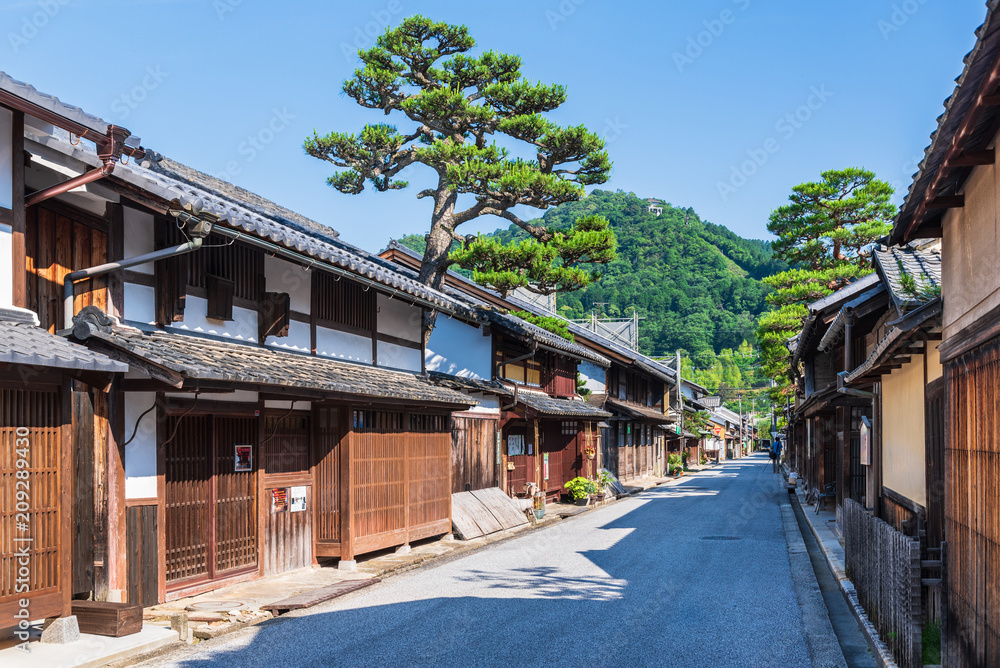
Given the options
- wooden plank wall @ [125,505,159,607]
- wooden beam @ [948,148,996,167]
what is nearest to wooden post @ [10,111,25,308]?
wooden plank wall @ [125,505,159,607]

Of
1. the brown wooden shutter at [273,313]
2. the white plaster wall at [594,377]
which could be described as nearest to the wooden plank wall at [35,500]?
the brown wooden shutter at [273,313]

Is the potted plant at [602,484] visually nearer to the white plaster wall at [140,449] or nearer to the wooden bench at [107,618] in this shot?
→ the white plaster wall at [140,449]

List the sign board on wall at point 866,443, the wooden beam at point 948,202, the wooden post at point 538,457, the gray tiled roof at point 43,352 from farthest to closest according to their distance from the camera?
the wooden post at point 538,457
the sign board on wall at point 866,443
the wooden beam at point 948,202
the gray tiled roof at point 43,352

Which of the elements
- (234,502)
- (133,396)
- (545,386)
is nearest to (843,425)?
(545,386)

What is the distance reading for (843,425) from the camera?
73.5 feet

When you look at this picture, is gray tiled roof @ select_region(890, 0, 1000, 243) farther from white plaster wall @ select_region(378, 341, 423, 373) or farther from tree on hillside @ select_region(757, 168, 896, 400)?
tree on hillside @ select_region(757, 168, 896, 400)

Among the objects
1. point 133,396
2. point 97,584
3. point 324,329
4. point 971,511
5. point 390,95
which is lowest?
point 97,584

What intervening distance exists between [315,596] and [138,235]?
5461 millimetres

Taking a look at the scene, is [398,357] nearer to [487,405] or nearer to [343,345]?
[343,345]

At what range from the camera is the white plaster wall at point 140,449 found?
34.0 feet

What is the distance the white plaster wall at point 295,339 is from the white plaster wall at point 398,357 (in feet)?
9.25

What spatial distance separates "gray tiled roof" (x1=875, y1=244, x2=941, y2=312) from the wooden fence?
2528 millimetres

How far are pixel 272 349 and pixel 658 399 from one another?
140 ft

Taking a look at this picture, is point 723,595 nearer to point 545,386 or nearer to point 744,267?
point 545,386
